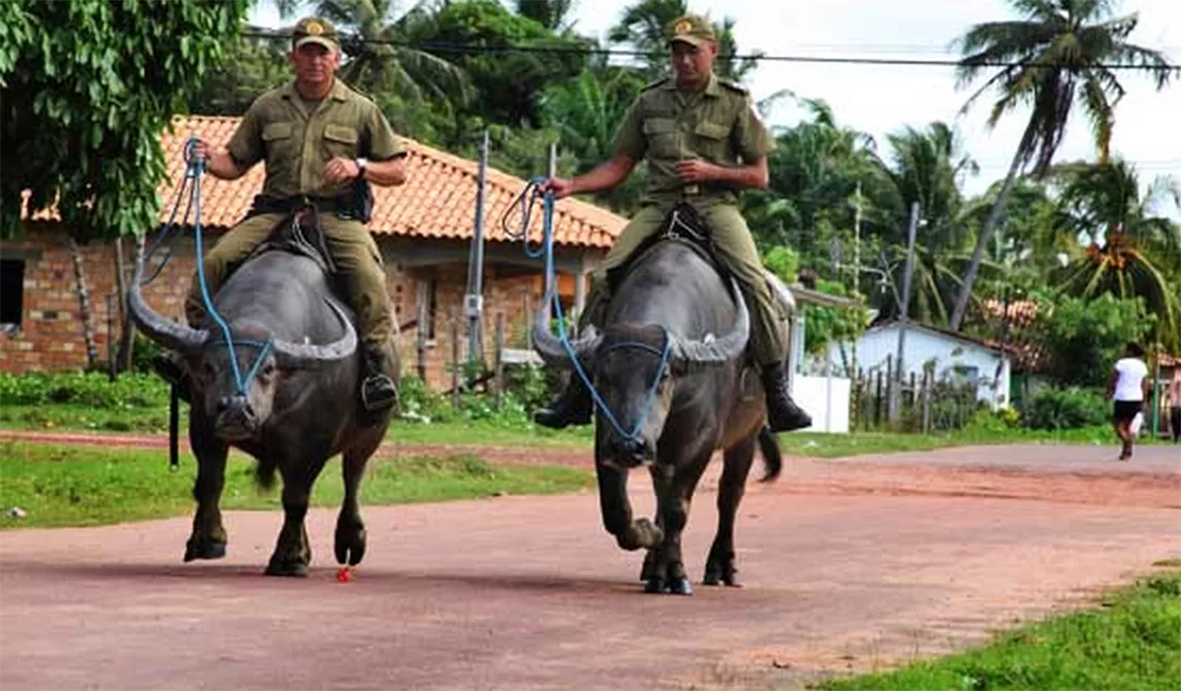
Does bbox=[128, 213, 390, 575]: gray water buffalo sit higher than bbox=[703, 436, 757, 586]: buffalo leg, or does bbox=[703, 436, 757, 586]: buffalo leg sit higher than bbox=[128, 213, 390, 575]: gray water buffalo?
bbox=[128, 213, 390, 575]: gray water buffalo

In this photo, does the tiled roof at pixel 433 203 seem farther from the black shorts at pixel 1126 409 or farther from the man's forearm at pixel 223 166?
the man's forearm at pixel 223 166

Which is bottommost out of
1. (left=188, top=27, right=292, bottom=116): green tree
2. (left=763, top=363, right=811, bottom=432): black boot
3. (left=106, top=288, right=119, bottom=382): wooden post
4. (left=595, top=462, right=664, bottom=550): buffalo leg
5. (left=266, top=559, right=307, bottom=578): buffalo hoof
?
→ (left=266, top=559, right=307, bottom=578): buffalo hoof

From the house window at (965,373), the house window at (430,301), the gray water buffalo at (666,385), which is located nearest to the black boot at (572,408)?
the gray water buffalo at (666,385)

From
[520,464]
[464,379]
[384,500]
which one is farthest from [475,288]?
[384,500]

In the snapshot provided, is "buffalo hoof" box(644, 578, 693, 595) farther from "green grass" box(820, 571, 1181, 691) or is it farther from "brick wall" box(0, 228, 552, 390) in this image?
"brick wall" box(0, 228, 552, 390)

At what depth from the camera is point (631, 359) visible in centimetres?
Result: 1099

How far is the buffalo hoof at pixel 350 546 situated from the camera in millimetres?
11740

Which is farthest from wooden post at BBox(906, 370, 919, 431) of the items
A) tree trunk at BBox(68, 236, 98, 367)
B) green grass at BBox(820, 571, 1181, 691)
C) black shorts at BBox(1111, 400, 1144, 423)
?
green grass at BBox(820, 571, 1181, 691)

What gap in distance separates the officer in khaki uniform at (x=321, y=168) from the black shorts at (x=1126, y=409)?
76.4ft

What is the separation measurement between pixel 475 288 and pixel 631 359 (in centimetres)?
2958

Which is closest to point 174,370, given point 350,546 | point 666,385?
point 350,546

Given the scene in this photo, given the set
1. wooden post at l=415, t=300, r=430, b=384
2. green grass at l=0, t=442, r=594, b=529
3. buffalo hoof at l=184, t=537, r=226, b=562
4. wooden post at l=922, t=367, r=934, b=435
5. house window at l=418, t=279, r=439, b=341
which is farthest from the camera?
wooden post at l=922, t=367, r=934, b=435

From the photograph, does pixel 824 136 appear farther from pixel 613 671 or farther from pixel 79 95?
pixel 613 671

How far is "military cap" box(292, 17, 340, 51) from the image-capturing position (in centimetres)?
1180
